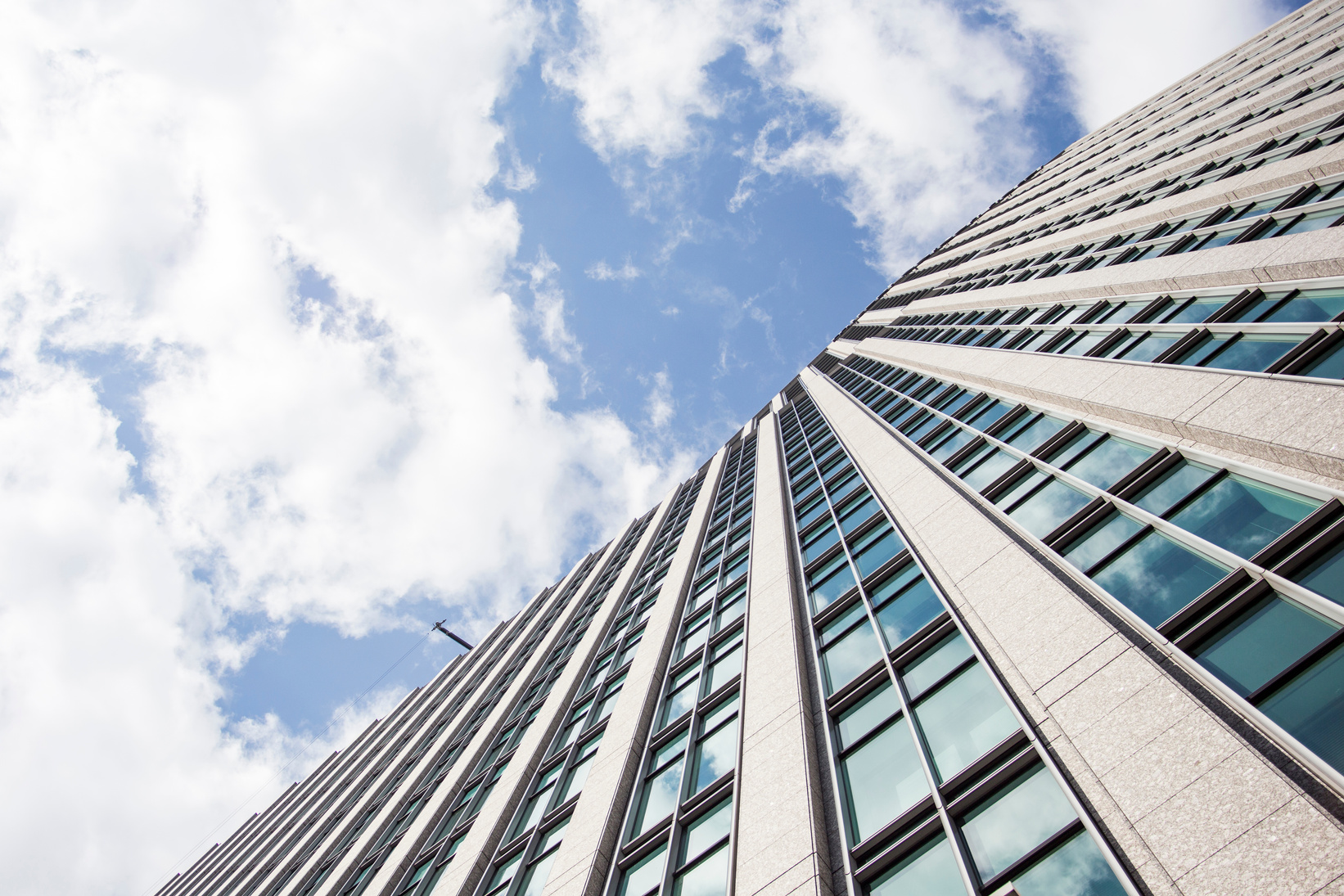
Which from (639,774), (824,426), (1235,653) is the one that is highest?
(824,426)

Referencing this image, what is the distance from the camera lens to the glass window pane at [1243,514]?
29.0ft

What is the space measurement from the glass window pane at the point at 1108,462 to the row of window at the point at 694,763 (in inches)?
310

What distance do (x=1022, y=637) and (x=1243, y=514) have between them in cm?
314

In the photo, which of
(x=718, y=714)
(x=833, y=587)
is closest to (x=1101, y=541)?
(x=833, y=587)

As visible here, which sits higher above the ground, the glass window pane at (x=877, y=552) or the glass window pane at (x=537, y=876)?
the glass window pane at (x=877, y=552)

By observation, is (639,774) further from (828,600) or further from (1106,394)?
(1106,394)

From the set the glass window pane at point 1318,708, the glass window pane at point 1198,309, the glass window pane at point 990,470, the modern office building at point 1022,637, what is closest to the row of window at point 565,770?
the modern office building at point 1022,637

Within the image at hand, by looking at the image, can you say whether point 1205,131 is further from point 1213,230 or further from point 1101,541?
point 1101,541

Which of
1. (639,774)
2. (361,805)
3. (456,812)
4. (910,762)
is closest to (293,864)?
(361,805)

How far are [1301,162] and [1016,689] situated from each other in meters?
17.3

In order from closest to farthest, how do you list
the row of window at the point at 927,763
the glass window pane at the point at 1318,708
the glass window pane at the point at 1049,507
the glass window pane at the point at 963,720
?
1. the glass window pane at the point at 1318,708
2. the row of window at the point at 927,763
3. the glass window pane at the point at 963,720
4. the glass window pane at the point at 1049,507

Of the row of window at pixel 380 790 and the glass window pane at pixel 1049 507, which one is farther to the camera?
the row of window at pixel 380 790

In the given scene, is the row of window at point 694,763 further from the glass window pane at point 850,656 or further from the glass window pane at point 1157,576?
the glass window pane at point 1157,576

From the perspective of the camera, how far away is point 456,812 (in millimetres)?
22453
